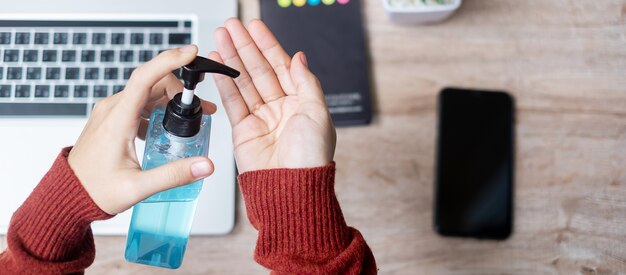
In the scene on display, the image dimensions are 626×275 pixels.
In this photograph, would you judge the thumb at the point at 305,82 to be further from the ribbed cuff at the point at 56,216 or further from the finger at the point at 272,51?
the ribbed cuff at the point at 56,216

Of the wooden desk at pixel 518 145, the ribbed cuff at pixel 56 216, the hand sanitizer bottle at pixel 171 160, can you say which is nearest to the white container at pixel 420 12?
the wooden desk at pixel 518 145

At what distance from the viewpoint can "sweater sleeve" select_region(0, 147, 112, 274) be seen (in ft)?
1.59

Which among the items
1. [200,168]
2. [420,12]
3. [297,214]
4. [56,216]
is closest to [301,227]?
[297,214]

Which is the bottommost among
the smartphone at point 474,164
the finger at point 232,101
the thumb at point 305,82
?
the smartphone at point 474,164

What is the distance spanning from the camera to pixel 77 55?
2.12 ft

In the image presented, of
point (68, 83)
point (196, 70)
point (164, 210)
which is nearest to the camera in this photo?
A: point (196, 70)

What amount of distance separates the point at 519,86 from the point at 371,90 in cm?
19

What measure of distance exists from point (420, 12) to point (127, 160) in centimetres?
40

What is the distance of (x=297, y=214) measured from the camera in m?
0.52

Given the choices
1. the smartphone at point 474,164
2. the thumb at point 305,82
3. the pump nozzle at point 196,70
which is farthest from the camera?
the smartphone at point 474,164

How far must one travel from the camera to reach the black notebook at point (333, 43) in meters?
0.67

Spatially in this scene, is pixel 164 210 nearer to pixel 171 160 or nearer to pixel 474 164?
pixel 171 160

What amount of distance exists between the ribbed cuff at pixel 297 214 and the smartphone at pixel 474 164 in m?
0.19

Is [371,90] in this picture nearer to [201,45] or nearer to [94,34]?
[201,45]
